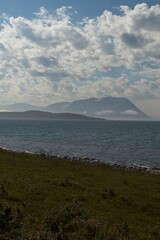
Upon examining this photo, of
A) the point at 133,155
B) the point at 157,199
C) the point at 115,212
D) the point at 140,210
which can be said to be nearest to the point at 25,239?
the point at 115,212

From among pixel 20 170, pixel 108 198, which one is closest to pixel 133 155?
pixel 20 170

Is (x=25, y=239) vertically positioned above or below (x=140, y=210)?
above

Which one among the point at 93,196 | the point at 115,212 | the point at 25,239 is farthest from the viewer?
the point at 93,196

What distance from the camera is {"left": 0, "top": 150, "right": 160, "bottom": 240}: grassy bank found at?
1508 centimetres

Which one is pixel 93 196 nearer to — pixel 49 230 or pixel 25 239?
pixel 49 230

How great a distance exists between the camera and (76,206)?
61.5 ft

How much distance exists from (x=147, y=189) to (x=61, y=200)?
36.9 feet

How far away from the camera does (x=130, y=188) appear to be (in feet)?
107

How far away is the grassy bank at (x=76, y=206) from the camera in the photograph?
1508 cm

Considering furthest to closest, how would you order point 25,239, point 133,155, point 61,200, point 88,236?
point 133,155, point 61,200, point 88,236, point 25,239

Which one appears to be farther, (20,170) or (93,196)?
(20,170)

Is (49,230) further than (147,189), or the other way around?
(147,189)

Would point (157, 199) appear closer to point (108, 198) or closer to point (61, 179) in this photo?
point (108, 198)

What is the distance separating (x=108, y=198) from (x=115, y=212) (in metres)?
3.62
